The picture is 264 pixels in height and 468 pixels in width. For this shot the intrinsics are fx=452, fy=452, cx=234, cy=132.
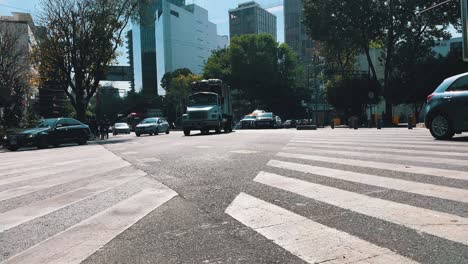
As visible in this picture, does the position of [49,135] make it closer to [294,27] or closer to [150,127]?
[150,127]

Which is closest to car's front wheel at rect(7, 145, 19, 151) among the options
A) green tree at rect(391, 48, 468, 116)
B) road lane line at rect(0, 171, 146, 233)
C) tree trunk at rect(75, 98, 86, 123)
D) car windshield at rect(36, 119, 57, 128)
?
car windshield at rect(36, 119, 57, 128)

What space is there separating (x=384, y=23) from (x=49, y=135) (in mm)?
32004

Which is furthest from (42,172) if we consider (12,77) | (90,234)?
(12,77)

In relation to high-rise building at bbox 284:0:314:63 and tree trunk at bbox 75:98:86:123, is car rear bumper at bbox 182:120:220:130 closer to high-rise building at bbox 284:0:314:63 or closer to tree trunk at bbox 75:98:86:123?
tree trunk at bbox 75:98:86:123

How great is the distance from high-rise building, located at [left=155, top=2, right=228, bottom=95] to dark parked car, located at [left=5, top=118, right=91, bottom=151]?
323ft

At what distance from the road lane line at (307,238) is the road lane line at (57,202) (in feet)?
8.10

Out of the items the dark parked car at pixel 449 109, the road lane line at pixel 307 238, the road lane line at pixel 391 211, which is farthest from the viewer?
the dark parked car at pixel 449 109

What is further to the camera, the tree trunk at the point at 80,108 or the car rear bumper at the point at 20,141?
the tree trunk at the point at 80,108

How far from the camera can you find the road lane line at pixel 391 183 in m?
5.55

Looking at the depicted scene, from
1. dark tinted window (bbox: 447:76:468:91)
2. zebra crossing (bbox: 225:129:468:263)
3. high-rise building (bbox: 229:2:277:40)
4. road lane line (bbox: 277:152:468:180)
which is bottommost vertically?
zebra crossing (bbox: 225:129:468:263)

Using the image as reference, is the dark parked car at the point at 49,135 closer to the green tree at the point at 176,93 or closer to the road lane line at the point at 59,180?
the road lane line at the point at 59,180

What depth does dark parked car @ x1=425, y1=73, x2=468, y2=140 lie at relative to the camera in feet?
38.9

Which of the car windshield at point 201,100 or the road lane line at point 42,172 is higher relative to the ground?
the car windshield at point 201,100

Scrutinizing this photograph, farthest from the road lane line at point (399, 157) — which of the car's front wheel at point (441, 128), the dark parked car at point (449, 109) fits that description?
the car's front wheel at point (441, 128)
